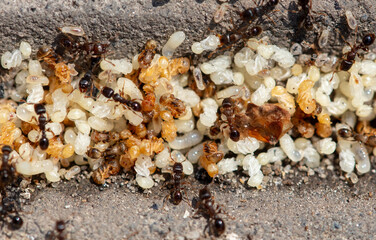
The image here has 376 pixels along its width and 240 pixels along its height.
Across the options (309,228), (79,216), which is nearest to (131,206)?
(79,216)

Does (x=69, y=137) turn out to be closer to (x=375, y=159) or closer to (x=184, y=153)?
(x=184, y=153)

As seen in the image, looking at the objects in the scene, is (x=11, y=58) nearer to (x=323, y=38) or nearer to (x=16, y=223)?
(x=16, y=223)

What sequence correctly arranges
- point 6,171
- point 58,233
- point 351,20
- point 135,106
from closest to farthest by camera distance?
point 58,233 < point 6,171 < point 135,106 < point 351,20

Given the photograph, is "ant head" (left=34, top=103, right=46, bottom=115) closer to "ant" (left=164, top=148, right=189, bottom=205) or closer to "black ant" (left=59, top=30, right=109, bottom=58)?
"black ant" (left=59, top=30, right=109, bottom=58)

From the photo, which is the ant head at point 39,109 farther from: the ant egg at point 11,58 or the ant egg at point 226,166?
the ant egg at point 226,166

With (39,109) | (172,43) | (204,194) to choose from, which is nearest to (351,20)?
(172,43)

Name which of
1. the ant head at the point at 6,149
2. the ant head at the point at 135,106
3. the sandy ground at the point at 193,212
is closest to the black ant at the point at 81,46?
the ant head at the point at 135,106

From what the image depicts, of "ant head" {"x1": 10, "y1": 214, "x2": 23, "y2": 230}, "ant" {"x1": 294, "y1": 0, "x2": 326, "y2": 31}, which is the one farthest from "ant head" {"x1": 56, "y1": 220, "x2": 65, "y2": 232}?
"ant" {"x1": 294, "y1": 0, "x2": 326, "y2": 31}
